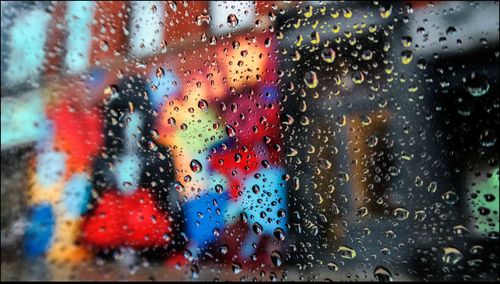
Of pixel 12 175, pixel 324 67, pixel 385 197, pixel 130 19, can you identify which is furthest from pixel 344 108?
pixel 12 175

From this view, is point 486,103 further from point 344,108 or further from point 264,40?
point 264,40

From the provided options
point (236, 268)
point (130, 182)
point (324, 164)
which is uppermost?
point (324, 164)

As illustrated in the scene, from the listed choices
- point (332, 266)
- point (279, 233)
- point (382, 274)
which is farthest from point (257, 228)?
point (382, 274)

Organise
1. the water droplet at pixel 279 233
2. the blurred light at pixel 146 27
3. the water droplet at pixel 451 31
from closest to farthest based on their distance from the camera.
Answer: the water droplet at pixel 451 31 → the blurred light at pixel 146 27 → the water droplet at pixel 279 233

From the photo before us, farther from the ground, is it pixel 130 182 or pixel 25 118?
pixel 25 118

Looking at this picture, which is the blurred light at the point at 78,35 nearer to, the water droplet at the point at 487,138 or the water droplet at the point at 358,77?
the water droplet at the point at 358,77

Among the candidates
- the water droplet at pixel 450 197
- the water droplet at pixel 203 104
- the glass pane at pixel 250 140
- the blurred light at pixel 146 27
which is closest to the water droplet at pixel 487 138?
the glass pane at pixel 250 140

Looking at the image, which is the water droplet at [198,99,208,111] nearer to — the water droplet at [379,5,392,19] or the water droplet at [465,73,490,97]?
the water droplet at [379,5,392,19]

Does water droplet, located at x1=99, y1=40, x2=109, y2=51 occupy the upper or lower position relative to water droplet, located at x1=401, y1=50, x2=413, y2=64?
lower

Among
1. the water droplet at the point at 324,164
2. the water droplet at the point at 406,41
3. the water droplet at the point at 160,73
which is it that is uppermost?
the water droplet at the point at 406,41

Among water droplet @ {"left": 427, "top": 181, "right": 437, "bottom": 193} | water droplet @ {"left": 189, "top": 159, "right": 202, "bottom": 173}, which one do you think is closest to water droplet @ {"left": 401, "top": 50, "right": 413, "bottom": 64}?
water droplet @ {"left": 427, "top": 181, "right": 437, "bottom": 193}

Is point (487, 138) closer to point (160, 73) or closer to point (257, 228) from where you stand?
point (257, 228)

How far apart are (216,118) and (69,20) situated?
0.36m

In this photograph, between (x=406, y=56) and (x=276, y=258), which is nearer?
(x=406, y=56)
